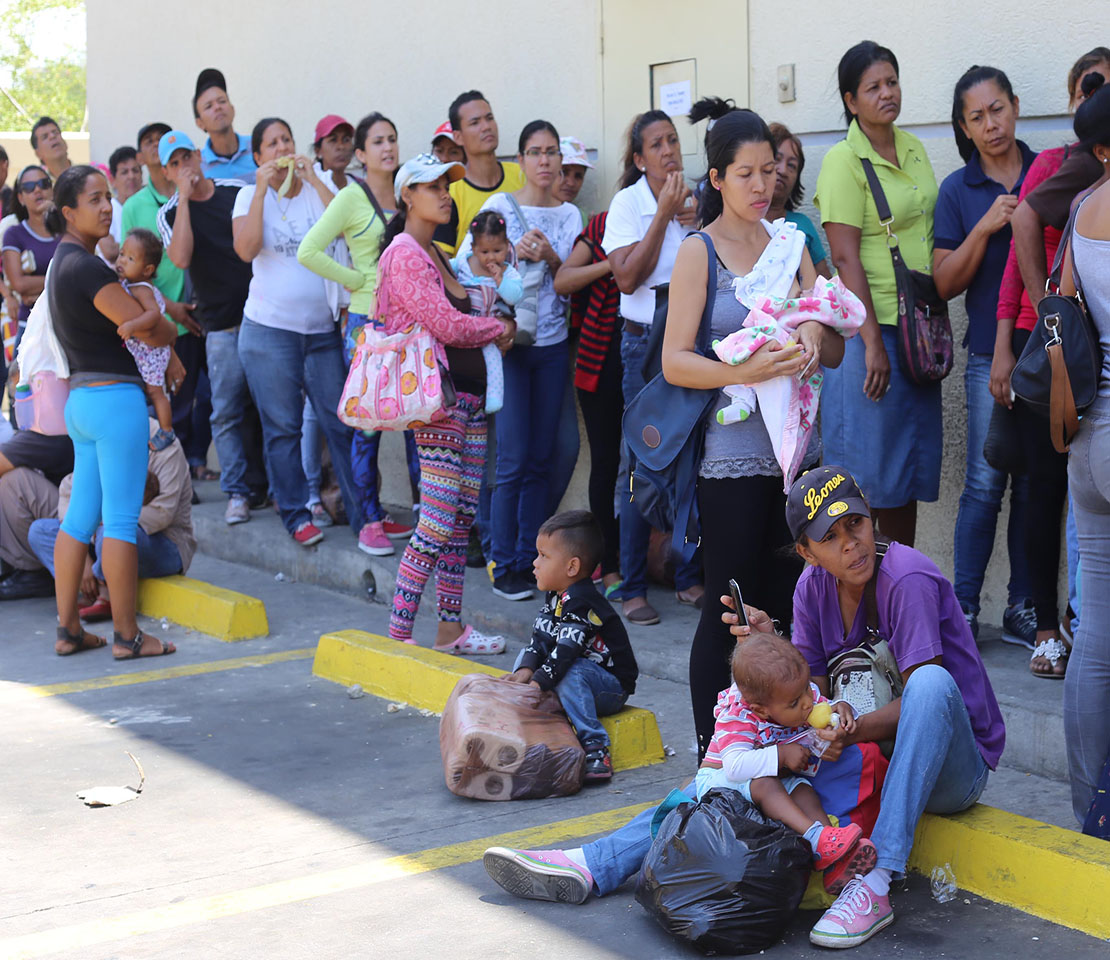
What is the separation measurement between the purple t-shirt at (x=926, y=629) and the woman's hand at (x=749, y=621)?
20 centimetres

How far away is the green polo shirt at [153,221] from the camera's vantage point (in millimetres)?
10016

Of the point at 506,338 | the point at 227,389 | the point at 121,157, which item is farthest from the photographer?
the point at 121,157

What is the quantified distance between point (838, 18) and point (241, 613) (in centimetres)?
406

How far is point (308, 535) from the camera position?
864 centimetres

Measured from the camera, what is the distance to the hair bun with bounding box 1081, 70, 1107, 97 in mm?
5219

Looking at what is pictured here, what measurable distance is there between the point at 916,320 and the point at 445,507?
83.1 inches

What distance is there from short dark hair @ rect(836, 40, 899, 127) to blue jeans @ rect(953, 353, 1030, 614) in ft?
3.91

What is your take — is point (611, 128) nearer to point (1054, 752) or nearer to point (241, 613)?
point (241, 613)

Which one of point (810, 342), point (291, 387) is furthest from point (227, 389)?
point (810, 342)

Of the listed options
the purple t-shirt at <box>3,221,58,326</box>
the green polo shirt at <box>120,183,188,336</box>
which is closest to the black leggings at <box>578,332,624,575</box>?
the green polo shirt at <box>120,183,188,336</box>

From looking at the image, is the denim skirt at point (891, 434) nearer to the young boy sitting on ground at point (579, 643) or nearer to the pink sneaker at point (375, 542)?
the young boy sitting on ground at point (579, 643)

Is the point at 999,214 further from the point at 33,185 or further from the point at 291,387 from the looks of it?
the point at 33,185

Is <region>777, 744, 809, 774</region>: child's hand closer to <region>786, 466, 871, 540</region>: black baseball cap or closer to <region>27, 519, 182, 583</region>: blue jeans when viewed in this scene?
<region>786, 466, 871, 540</region>: black baseball cap

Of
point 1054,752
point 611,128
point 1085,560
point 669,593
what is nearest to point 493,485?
point 669,593
